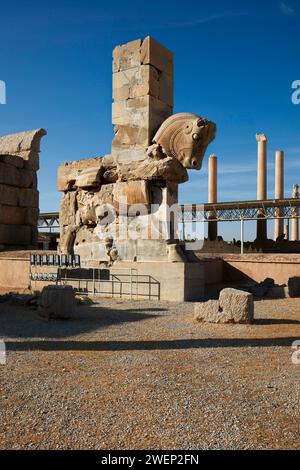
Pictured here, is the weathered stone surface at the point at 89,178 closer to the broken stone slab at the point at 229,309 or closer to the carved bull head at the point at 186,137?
the carved bull head at the point at 186,137

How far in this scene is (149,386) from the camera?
3604 mm

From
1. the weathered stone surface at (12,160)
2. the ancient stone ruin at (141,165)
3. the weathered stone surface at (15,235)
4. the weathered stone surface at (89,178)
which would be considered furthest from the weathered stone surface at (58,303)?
the weathered stone surface at (12,160)

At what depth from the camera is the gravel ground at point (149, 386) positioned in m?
2.67

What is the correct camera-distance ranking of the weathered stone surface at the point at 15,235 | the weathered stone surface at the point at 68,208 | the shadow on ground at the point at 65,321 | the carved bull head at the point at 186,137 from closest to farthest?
the shadow on ground at the point at 65,321, the carved bull head at the point at 186,137, the weathered stone surface at the point at 68,208, the weathered stone surface at the point at 15,235

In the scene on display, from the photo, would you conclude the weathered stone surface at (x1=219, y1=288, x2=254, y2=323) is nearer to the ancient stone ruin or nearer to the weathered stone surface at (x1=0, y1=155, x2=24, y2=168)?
the ancient stone ruin

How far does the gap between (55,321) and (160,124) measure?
549 cm

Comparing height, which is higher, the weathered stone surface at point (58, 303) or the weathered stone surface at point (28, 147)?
the weathered stone surface at point (28, 147)

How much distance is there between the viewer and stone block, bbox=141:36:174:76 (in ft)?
31.4

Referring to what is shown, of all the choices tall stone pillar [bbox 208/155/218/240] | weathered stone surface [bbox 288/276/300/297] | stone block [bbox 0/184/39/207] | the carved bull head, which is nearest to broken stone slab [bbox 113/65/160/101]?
the carved bull head

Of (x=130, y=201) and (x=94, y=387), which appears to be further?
(x=130, y=201)
